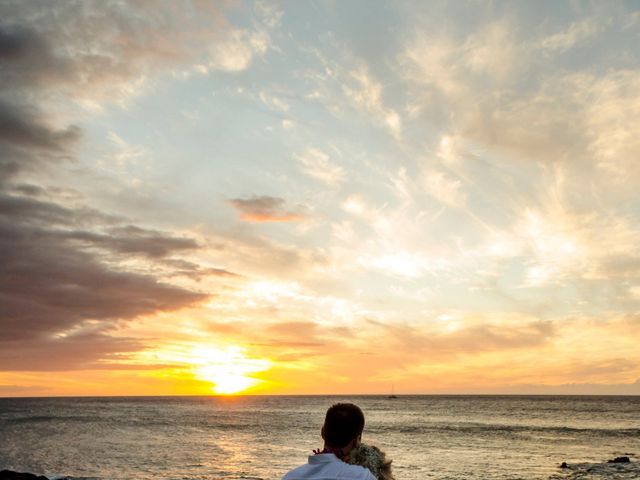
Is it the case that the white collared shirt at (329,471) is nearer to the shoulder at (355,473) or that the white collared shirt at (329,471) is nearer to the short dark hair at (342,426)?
the shoulder at (355,473)

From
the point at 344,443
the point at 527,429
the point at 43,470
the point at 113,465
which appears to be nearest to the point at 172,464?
the point at 113,465

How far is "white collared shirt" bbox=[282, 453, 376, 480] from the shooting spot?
11.0 feet

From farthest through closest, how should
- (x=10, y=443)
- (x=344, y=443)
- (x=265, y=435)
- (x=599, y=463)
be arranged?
(x=265, y=435), (x=10, y=443), (x=599, y=463), (x=344, y=443)

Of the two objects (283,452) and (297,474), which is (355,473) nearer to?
(297,474)

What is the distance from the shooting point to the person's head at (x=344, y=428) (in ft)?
12.3

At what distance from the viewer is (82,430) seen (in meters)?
64.2

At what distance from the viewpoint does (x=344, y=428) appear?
377cm

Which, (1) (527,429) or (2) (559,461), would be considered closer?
(2) (559,461)

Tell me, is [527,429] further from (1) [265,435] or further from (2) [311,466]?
(2) [311,466]

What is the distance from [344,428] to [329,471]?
0.42 m

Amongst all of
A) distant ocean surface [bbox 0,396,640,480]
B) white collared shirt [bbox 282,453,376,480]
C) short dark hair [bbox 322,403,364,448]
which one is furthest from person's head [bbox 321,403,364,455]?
distant ocean surface [bbox 0,396,640,480]

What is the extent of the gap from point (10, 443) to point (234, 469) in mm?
30572

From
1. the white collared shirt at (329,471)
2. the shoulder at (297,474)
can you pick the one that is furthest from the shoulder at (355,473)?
the shoulder at (297,474)

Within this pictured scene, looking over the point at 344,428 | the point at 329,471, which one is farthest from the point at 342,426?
the point at 329,471
